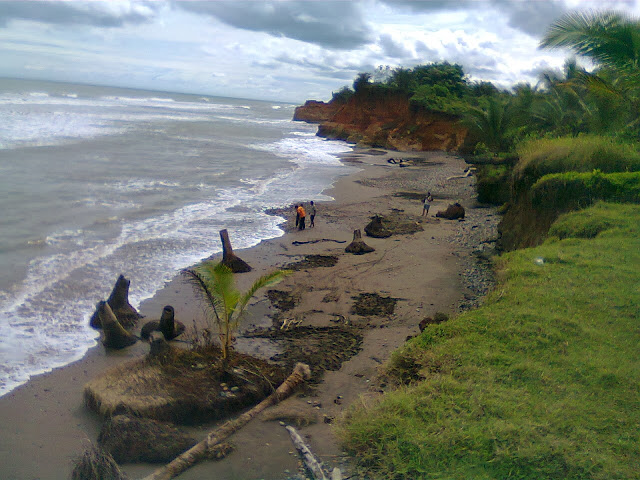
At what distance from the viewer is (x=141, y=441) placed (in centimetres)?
581

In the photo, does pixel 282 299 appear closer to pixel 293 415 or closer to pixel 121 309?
pixel 121 309

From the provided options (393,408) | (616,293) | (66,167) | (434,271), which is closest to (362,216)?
(434,271)

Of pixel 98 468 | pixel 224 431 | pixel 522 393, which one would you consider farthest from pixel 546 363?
pixel 98 468

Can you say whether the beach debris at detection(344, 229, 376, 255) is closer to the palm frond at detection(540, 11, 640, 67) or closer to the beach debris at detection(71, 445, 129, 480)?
the palm frond at detection(540, 11, 640, 67)

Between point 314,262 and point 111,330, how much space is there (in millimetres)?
5961

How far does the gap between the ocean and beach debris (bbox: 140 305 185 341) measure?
3.26 feet

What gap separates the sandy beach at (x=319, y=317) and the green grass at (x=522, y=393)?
573mm

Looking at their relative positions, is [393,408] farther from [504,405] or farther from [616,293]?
[616,293]

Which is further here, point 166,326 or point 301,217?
point 301,217

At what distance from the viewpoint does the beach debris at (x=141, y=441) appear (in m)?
5.77

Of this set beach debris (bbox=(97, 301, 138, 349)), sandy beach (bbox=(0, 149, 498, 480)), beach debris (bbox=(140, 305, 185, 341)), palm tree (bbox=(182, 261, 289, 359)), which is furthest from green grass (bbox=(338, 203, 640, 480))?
beach debris (bbox=(97, 301, 138, 349))

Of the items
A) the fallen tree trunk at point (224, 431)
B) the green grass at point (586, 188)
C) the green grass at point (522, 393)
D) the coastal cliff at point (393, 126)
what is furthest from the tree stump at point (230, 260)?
the coastal cliff at point (393, 126)

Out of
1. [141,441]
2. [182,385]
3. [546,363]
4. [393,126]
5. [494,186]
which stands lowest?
[141,441]

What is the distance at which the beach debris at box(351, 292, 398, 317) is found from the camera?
10312mm
